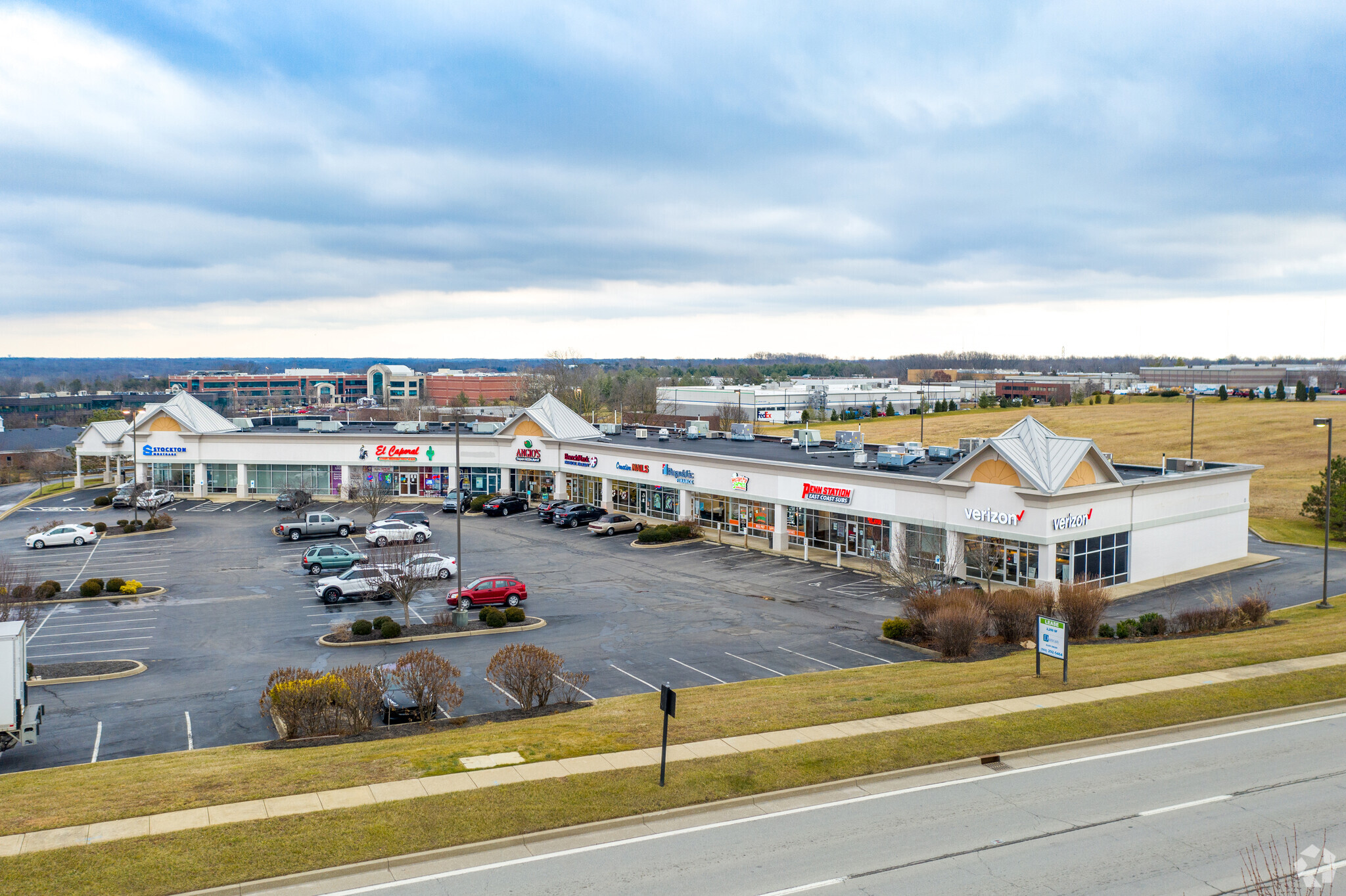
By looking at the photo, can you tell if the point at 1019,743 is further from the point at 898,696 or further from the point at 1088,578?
the point at 1088,578

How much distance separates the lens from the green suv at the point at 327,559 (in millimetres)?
46406

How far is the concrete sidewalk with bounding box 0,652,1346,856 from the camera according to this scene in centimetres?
1559

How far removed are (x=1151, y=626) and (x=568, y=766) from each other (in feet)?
77.6

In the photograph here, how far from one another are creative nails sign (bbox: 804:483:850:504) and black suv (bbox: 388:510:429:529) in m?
22.8

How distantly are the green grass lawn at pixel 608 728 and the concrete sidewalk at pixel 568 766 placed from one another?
0.32 m

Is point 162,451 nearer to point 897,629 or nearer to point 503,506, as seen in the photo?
point 503,506

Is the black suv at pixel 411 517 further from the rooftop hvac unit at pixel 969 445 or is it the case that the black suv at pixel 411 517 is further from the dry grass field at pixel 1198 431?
the dry grass field at pixel 1198 431

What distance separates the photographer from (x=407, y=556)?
1591 inches

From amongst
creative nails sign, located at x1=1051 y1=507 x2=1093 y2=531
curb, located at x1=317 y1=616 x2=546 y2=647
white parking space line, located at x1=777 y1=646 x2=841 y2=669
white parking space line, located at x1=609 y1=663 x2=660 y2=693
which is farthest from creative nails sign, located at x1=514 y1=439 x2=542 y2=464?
white parking space line, located at x1=609 y1=663 x2=660 y2=693

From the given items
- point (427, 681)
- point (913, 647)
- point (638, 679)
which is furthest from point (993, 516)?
point (427, 681)

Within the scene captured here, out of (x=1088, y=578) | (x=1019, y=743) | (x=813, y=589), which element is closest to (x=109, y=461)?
(x=813, y=589)

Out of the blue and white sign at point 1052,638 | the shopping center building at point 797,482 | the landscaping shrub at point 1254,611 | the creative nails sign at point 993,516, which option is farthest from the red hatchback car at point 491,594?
the landscaping shrub at point 1254,611

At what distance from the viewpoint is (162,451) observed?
75688 millimetres

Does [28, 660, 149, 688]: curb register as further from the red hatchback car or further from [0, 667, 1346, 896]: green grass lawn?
[0, 667, 1346, 896]: green grass lawn
